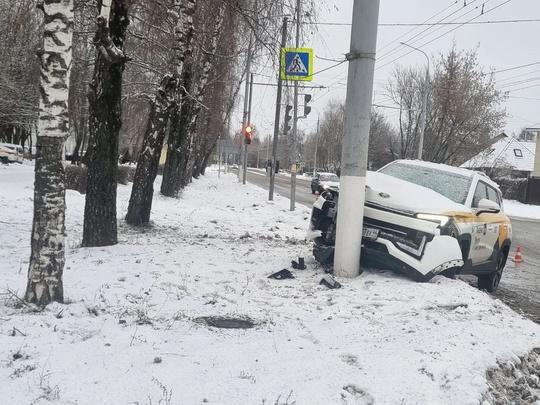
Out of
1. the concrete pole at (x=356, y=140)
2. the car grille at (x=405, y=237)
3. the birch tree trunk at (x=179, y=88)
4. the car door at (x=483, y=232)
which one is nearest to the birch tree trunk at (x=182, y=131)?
the birch tree trunk at (x=179, y=88)

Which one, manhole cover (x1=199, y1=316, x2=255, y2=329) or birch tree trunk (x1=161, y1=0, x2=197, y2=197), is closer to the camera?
manhole cover (x1=199, y1=316, x2=255, y2=329)

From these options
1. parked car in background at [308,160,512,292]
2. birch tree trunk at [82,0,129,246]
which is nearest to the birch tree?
birch tree trunk at [82,0,129,246]

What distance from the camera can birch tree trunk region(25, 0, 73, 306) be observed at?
4324 mm

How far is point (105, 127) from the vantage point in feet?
23.0

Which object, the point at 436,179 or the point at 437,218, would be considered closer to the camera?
the point at 437,218

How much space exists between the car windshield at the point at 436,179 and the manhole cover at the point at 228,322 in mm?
3840

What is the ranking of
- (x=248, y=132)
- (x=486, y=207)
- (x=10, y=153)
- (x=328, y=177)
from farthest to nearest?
(x=328, y=177), (x=10, y=153), (x=248, y=132), (x=486, y=207)

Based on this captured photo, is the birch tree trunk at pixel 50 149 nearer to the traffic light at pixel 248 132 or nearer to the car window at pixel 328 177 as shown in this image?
the traffic light at pixel 248 132

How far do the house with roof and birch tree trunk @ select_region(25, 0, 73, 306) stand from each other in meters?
39.1

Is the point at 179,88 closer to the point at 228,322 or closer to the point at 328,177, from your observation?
the point at 228,322

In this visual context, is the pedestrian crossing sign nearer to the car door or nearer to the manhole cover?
the car door

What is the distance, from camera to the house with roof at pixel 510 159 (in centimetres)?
4231

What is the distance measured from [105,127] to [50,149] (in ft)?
9.14

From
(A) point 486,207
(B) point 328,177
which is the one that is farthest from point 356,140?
(B) point 328,177
